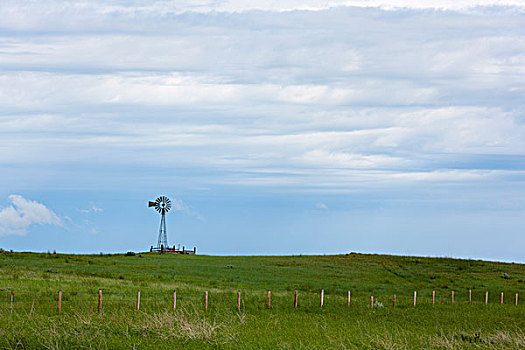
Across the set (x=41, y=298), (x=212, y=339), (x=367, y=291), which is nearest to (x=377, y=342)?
(x=212, y=339)

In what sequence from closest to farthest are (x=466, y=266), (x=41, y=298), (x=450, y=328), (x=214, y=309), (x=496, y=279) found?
(x=450, y=328) → (x=214, y=309) → (x=41, y=298) → (x=496, y=279) → (x=466, y=266)

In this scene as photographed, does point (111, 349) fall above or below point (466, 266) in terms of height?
below

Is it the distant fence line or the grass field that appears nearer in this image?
the grass field

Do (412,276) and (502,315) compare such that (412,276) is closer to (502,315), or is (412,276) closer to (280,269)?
(280,269)

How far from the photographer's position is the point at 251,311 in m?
32.4

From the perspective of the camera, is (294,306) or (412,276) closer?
(294,306)

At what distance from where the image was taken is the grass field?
22.5 metres

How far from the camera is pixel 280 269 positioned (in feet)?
232

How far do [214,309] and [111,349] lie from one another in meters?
12.2

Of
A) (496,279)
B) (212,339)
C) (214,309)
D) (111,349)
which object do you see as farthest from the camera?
(496,279)

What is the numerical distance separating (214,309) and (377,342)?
12.5m

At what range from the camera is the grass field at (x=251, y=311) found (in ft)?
73.9

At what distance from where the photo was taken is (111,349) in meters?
20.5

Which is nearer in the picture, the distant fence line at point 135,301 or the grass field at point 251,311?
the grass field at point 251,311
